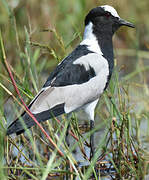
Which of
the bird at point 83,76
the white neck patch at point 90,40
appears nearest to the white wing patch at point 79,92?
the bird at point 83,76

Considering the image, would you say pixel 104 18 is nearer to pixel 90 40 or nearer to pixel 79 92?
pixel 90 40

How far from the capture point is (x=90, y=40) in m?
3.51

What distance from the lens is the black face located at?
355 centimetres

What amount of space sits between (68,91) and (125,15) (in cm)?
407

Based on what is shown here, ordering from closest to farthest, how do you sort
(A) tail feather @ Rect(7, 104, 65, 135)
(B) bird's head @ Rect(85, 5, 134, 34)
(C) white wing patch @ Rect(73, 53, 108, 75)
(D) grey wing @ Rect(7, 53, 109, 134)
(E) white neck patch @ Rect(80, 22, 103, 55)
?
(A) tail feather @ Rect(7, 104, 65, 135), (D) grey wing @ Rect(7, 53, 109, 134), (C) white wing patch @ Rect(73, 53, 108, 75), (E) white neck patch @ Rect(80, 22, 103, 55), (B) bird's head @ Rect(85, 5, 134, 34)

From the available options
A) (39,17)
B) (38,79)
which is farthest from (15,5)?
(38,79)

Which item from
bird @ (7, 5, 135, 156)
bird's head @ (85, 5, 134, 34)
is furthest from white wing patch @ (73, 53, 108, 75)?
bird's head @ (85, 5, 134, 34)

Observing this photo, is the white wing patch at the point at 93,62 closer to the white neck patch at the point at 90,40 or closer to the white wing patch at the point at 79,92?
the white wing patch at the point at 79,92

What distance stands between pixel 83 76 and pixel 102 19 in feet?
1.97

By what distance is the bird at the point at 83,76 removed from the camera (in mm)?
3053

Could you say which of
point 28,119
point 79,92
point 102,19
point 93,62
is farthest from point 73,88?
point 102,19

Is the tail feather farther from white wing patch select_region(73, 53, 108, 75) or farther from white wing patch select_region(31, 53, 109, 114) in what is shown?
white wing patch select_region(73, 53, 108, 75)

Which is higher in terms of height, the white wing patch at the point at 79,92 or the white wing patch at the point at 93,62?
the white wing patch at the point at 93,62

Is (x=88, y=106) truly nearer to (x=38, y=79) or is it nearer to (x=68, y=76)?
(x=68, y=76)
